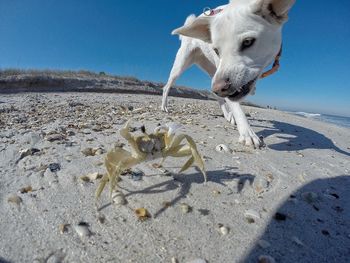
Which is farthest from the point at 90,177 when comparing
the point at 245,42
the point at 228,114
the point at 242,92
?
the point at 228,114

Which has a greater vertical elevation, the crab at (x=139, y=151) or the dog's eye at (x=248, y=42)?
the dog's eye at (x=248, y=42)

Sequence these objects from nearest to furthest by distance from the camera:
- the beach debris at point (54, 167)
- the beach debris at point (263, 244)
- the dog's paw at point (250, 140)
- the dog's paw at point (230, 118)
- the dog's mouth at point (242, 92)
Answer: the beach debris at point (263, 244)
the beach debris at point (54, 167)
the dog's mouth at point (242, 92)
the dog's paw at point (250, 140)
the dog's paw at point (230, 118)

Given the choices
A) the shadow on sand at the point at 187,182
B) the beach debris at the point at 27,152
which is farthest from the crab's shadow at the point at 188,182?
the beach debris at the point at 27,152

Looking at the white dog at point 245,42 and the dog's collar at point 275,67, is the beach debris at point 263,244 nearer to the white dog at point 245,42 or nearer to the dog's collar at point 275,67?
the white dog at point 245,42

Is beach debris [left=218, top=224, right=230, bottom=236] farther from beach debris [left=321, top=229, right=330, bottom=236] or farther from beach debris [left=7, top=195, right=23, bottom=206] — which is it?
beach debris [left=7, top=195, right=23, bottom=206]

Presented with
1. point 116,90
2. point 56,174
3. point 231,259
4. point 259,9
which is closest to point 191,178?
point 231,259

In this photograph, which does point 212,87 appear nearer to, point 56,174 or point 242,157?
point 242,157

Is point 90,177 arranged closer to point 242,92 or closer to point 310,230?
point 310,230

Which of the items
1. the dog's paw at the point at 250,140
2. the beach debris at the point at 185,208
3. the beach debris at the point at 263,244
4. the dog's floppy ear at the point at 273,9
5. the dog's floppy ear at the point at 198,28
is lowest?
the beach debris at the point at 263,244
